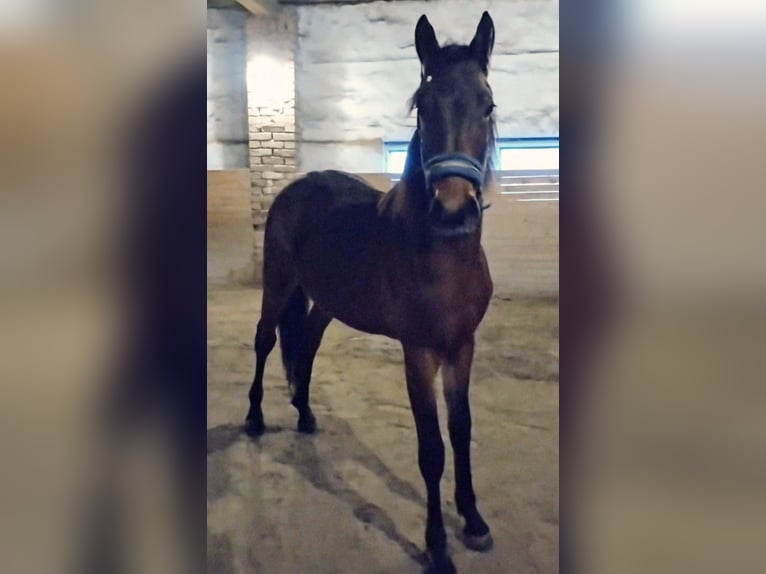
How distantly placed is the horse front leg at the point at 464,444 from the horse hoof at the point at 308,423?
0.29 m

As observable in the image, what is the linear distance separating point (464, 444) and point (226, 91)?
0.91m

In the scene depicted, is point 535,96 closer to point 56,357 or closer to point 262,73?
point 262,73

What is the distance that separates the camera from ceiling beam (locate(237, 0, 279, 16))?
1.57 m

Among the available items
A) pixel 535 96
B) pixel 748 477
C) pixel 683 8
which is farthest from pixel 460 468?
pixel 683 8

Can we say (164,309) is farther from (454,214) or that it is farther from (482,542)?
(482,542)

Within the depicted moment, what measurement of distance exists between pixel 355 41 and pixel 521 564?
1.15 metres

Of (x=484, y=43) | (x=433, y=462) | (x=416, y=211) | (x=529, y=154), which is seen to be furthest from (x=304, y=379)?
(x=484, y=43)

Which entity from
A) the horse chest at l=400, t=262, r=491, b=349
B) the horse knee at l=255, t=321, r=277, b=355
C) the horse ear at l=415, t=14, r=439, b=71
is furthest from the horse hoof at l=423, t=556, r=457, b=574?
the horse ear at l=415, t=14, r=439, b=71

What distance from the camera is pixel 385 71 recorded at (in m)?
1.54

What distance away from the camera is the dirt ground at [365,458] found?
58.6 inches

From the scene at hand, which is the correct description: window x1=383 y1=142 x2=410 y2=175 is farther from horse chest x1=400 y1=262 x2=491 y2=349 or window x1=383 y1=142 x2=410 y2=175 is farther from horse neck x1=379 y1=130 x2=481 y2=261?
horse chest x1=400 y1=262 x2=491 y2=349

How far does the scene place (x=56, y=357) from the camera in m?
1.56

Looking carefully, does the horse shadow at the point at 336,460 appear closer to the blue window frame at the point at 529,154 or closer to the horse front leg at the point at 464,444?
the horse front leg at the point at 464,444

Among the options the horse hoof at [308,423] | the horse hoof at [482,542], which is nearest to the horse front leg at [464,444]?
the horse hoof at [482,542]
